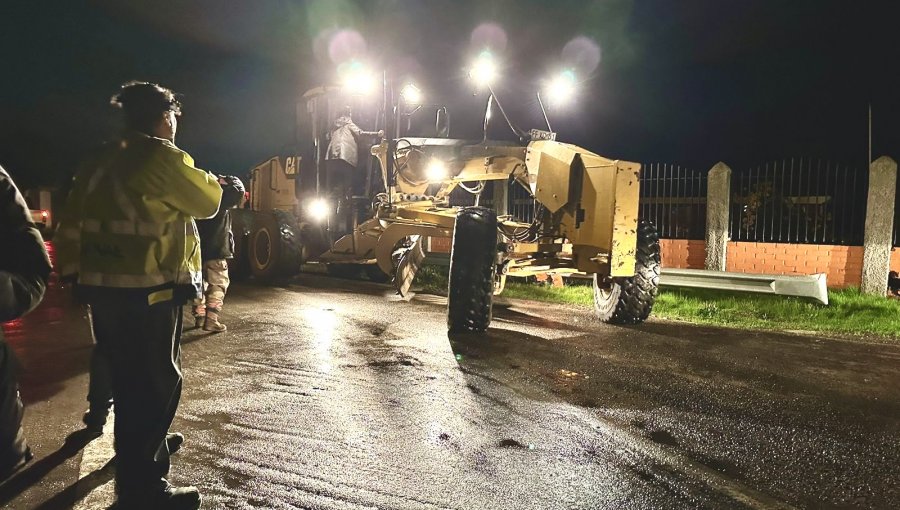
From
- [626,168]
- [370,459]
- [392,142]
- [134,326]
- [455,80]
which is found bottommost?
[370,459]

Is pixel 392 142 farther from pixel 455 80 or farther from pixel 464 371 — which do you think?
pixel 464 371

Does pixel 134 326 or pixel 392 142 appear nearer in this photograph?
pixel 134 326

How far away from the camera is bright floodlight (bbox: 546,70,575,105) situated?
819 cm

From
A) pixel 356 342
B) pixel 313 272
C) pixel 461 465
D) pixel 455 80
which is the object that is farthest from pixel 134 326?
pixel 313 272

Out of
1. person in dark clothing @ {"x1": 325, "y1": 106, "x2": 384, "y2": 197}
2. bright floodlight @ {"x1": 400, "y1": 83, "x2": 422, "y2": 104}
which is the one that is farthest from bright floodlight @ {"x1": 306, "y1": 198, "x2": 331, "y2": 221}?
bright floodlight @ {"x1": 400, "y1": 83, "x2": 422, "y2": 104}

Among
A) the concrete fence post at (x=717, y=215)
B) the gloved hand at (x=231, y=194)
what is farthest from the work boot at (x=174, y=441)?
the concrete fence post at (x=717, y=215)

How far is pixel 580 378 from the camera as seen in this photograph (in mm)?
5426

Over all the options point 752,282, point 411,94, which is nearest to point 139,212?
point 411,94

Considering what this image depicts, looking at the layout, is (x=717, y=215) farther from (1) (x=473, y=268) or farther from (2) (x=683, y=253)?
(1) (x=473, y=268)

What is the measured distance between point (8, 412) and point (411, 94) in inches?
311

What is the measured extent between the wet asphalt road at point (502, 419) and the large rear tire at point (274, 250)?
4425 millimetres

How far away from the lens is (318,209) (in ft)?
40.4

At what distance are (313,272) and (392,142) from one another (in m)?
6.03

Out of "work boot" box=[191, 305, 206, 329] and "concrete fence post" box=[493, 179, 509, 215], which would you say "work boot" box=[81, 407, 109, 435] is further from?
"concrete fence post" box=[493, 179, 509, 215]
